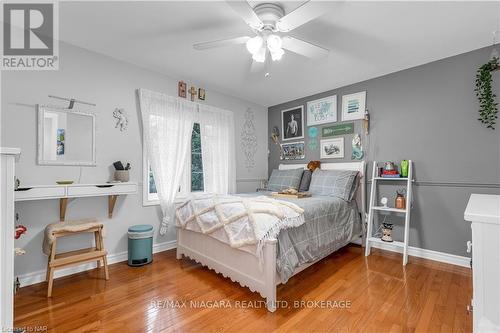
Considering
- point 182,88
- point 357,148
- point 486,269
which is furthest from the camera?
point 357,148

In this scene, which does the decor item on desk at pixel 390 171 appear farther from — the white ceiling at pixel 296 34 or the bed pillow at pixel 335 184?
the white ceiling at pixel 296 34

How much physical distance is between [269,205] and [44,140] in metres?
2.27

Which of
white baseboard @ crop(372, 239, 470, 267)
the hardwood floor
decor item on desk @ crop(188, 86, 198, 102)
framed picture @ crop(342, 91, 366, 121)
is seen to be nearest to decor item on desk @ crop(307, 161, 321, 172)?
framed picture @ crop(342, 91, 366, 121)

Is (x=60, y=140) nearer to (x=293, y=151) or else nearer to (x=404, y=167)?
(x=293, y=151)

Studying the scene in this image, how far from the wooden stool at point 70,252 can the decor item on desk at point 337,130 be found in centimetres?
327

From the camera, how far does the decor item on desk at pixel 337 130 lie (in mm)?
3412

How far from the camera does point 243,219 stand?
1.96 m

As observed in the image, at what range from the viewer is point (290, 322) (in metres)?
1.61

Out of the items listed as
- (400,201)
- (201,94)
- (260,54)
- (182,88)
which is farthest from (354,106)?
(182,88)

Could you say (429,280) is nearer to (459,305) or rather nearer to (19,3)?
(459,305)

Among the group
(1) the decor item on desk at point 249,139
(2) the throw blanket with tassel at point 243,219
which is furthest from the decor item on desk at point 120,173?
(1) the decor item on desk at point 249,139

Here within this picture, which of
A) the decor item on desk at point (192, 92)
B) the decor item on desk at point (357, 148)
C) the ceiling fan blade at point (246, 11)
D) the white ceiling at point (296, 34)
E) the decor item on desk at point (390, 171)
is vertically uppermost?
the white ceiling at point (296, 34)

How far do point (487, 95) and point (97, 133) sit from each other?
417 centimetres

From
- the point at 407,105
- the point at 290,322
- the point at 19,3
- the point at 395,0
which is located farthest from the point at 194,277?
the point at 407,105
